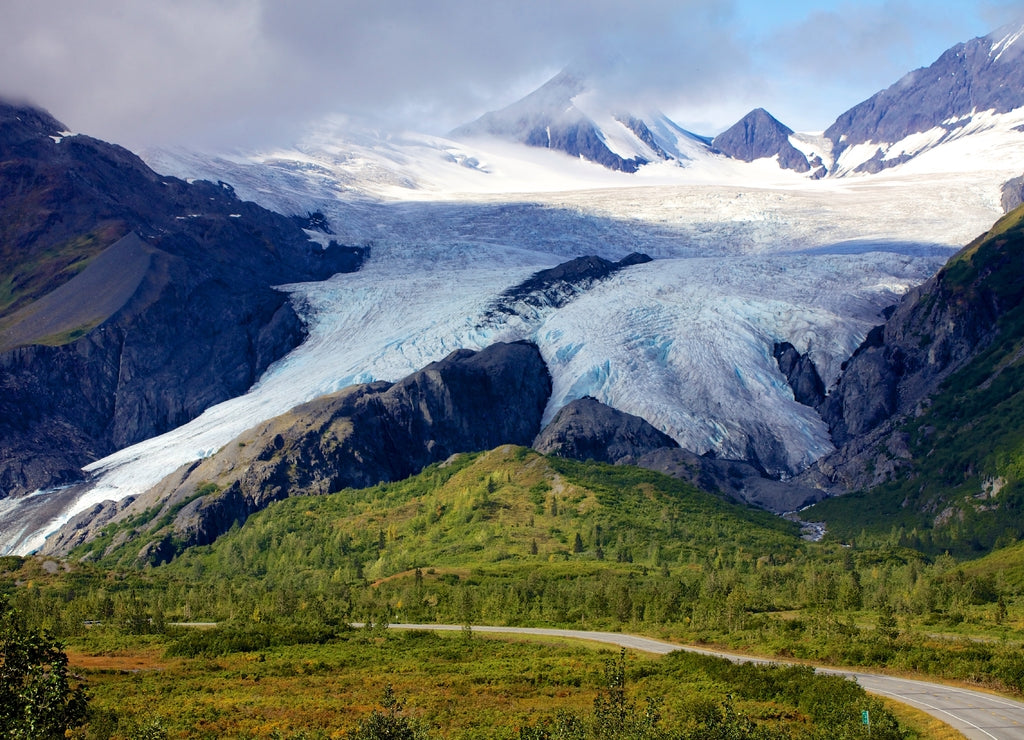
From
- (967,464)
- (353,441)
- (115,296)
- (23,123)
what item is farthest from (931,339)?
(23,123)

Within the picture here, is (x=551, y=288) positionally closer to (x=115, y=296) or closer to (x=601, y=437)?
(x=601, y=437)

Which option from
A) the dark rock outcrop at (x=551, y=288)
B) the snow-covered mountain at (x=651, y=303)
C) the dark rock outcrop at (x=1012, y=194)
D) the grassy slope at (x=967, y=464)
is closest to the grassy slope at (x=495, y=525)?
the grassy slope at (x=967, y=464)

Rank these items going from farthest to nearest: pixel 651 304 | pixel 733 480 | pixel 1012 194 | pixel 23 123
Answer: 1. pixel 23 123
2. pixel 1012 194
3. pixel 651 304
4. pixel 733 480

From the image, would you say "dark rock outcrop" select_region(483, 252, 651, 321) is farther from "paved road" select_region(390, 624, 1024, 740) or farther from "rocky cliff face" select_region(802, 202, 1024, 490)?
"paved road" select_region(390, 624, 1024, 740)

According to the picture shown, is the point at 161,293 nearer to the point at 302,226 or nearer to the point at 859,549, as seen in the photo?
the point at 302,226

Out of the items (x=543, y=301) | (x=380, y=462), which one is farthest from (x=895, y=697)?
(x=543, y=301)

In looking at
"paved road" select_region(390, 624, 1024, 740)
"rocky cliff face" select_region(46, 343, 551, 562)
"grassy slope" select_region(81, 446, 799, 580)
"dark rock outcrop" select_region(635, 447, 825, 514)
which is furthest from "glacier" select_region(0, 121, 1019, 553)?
"paved road" select_region(390, 624, 1024, 740)
